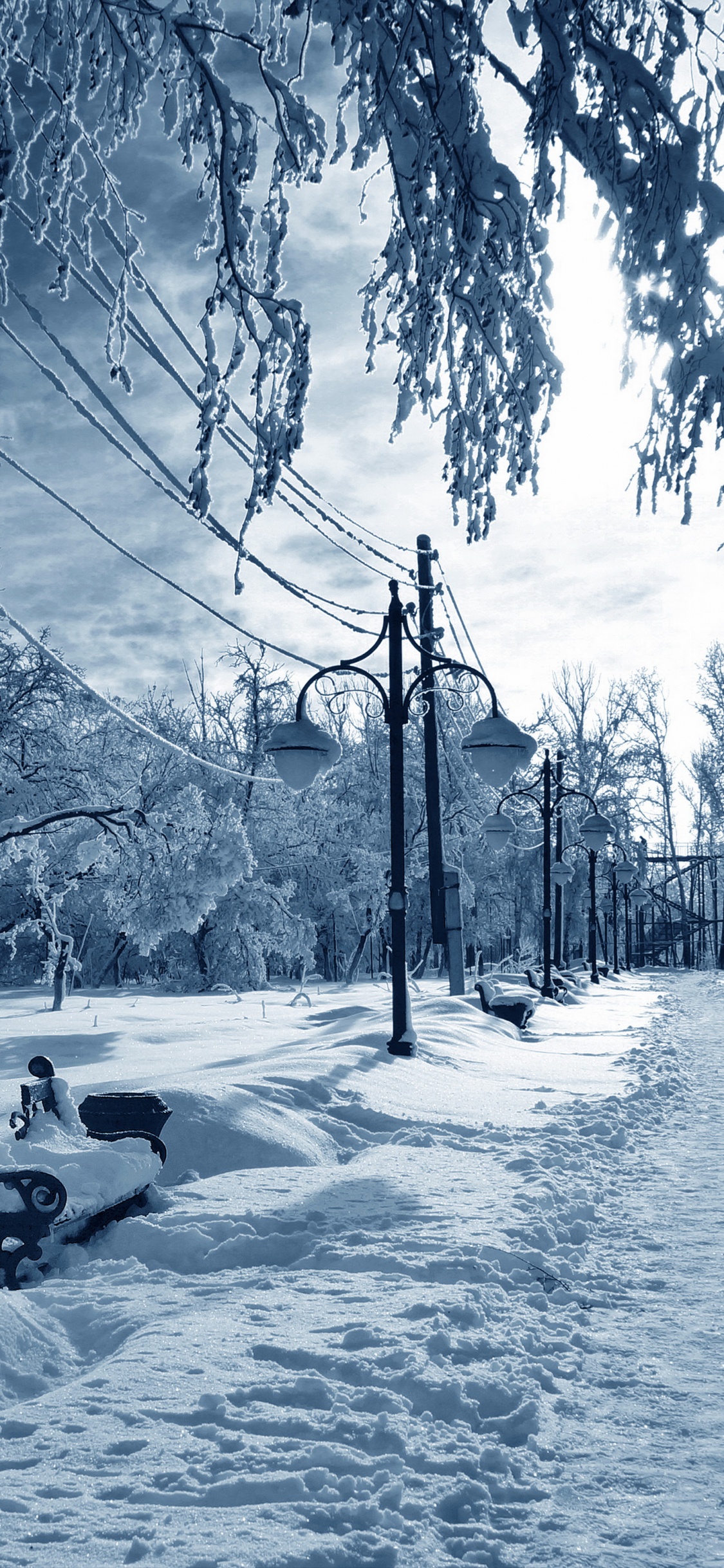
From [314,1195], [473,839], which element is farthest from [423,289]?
[473,839]

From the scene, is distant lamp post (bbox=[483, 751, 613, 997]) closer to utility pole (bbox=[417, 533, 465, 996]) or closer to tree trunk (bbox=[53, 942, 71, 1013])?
utility pole (bbox=[417, 533, 465, 996])

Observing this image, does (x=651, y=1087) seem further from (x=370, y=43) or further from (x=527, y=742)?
(x=370, y=43)

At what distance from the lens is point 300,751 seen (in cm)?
945

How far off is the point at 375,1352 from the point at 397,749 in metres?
8.08

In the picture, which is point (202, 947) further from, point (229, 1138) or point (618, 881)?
point (229, 1138)

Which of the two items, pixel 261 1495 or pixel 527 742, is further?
pixel 527 742

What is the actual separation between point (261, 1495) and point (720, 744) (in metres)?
51.9

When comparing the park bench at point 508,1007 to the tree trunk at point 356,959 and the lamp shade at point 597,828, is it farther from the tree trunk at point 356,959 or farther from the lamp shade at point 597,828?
the tree trunk at point 356,959

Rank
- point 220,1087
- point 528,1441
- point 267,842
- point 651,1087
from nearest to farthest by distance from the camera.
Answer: point 528,1441 → point 220,1087 → point 651,1087 → point 267,842

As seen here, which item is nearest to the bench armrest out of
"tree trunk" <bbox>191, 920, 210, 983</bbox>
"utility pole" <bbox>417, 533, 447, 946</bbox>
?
"utility pole" <bbox>417, 533, 447, 946</bbox>

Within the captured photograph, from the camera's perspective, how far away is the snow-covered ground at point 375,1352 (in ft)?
9.11

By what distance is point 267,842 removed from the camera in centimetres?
3609

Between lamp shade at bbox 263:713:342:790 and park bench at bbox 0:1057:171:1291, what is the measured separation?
11.9 feet

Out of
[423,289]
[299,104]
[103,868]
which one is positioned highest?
[299,104]
